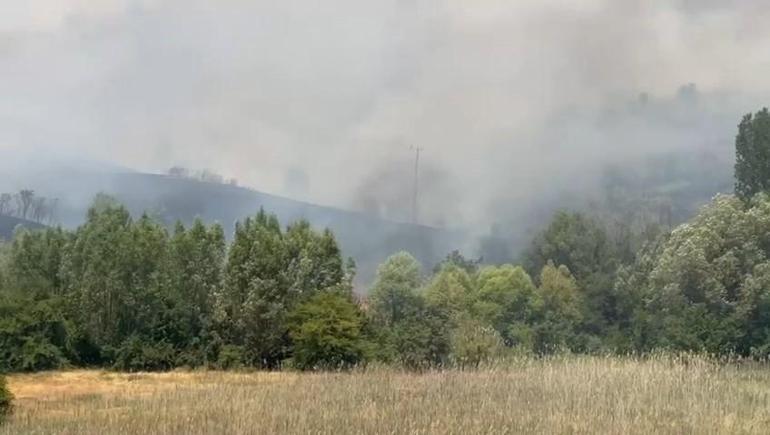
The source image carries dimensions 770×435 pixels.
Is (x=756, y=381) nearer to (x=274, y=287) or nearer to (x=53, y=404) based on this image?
(x=53, y=404)

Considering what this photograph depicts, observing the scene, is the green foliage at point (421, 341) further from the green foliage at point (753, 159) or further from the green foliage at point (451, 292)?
the green foliage at point (753, 159)

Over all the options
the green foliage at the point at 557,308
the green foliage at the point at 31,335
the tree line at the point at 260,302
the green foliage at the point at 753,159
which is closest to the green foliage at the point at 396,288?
the tree line at the point at 260,302

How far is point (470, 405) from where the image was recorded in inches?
531

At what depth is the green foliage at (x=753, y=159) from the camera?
47.1m

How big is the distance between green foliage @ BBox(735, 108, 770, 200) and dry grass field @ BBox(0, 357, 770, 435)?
3109cm

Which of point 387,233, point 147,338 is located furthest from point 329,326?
point 387,233

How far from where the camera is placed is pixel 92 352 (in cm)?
3669

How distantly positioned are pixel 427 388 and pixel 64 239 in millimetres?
31832

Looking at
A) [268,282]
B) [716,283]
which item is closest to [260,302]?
[268,282]

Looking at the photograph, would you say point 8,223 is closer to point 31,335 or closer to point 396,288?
point 396,288

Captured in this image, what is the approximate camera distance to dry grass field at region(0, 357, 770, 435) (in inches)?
465

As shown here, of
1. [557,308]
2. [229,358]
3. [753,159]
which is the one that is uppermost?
[753,159]

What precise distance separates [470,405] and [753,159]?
41082 mm

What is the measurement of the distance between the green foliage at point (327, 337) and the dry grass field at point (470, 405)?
10695 mm
